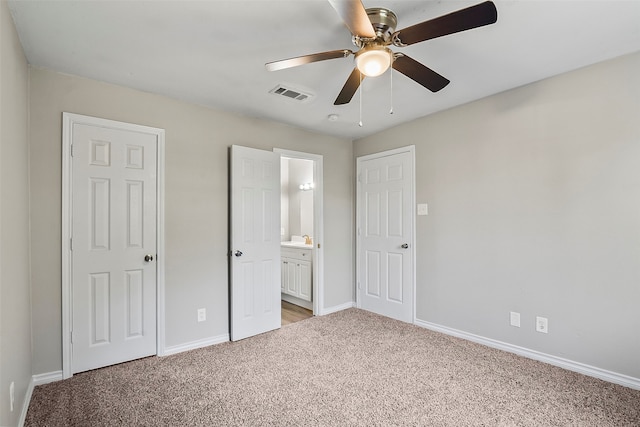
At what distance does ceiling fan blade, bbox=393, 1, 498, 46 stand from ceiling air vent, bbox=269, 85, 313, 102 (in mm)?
1313

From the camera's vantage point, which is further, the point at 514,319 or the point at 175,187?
the point at 175,187

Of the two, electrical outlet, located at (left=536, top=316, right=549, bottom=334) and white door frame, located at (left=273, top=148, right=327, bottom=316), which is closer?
electrical outlet, located at (left=536, top=316, right=549, bottom=334)

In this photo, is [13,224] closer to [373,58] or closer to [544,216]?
[373,58]

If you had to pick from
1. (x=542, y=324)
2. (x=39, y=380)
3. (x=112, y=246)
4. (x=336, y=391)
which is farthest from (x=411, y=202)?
(x=39, y=380)

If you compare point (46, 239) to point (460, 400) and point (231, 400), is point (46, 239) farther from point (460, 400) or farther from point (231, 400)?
point (460, 400)

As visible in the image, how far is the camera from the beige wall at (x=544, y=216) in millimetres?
2289

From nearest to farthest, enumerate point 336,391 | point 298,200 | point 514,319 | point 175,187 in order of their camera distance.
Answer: point 336,391 → point 514,319 → point 175,187 → point 298,200

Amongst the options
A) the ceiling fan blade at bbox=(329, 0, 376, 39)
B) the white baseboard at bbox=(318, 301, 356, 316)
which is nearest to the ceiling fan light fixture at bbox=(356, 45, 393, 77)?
the ceiling fan blade at bbox=(329, 0, 376, 39)

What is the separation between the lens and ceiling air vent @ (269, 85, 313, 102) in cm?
274

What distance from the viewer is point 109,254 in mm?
2604

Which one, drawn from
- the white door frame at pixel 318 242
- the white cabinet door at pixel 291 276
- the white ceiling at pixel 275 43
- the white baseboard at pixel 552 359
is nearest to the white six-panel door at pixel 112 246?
the white ceiling at pixel 275 43

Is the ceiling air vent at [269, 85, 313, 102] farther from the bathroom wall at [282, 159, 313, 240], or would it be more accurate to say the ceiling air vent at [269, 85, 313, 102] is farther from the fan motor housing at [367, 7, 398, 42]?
the bathroom wall at [282, 159, 313, 240]

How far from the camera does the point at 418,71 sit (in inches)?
74.5

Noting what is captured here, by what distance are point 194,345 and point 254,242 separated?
3.77 feet
